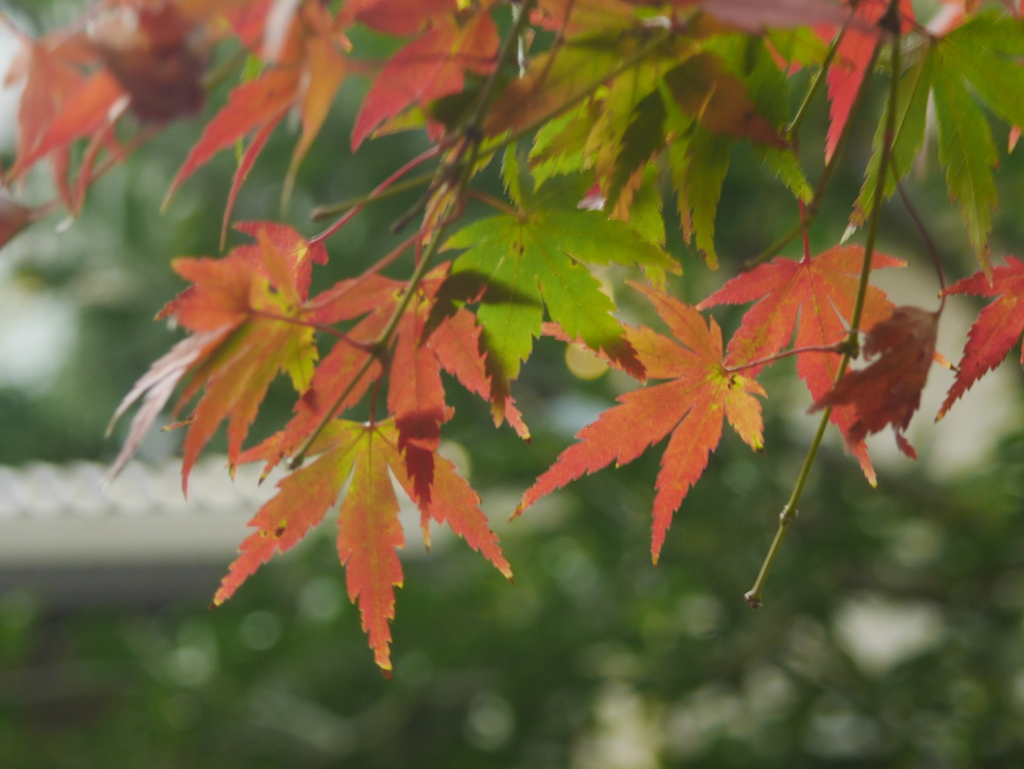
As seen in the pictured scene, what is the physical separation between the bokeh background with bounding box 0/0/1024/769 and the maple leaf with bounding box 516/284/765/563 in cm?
147

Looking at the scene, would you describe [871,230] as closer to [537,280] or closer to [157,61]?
[537,280]

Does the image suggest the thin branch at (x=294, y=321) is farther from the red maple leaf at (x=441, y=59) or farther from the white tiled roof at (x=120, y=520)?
the white tiled roof at (x=120, y=520)

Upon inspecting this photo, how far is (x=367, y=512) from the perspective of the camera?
414 millimetres

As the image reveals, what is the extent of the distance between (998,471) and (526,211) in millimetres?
1811

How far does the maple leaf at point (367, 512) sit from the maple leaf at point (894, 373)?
0.18 meters

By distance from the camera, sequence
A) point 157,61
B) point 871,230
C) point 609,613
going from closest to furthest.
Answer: point 157,61
point 871,230
point 609,613

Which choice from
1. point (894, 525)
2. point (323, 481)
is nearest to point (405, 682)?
point (894, 525)

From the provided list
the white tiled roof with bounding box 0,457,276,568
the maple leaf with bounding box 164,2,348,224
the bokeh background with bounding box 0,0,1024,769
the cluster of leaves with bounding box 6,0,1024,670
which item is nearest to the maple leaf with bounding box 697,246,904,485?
the cluster of leaves with bounding box 6,0,1024,670

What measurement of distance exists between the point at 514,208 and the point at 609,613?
1869 mm

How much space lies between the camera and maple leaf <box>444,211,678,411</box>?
0.37m

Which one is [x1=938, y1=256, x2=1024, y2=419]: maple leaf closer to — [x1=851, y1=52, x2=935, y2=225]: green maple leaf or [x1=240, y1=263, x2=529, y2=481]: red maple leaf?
[x1=851, y1=52, x2=935, y2=225]: green maple leaf

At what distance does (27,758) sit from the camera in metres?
2.14

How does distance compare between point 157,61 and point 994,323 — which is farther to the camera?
point 994,323

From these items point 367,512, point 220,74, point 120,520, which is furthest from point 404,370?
point 120,520
